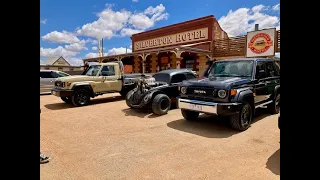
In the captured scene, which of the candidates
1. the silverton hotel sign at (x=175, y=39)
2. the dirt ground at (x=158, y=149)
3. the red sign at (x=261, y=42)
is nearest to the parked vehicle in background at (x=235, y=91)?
the dirt ground at (x=158, y=149)

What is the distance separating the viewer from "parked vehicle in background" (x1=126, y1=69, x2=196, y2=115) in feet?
24.4

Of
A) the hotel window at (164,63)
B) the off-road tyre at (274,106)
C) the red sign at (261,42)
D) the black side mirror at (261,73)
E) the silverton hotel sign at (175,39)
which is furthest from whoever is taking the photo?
the hotel window at (164,63)

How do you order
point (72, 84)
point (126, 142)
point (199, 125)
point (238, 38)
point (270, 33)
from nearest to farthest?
point (126, 142) < point (199, 125) < point (72, 84) < point (270, 33) < point (238, 38)

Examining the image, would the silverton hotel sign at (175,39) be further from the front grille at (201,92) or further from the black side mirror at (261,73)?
the front grille at (201,92)

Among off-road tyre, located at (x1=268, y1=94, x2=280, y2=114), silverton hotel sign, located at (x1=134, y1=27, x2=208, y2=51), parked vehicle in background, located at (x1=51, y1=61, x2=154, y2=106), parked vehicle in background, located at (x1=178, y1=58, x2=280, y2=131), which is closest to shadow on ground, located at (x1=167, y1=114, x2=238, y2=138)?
parked vehicle in background, located at (x1=178, y1=58, x2=280, y2=131)

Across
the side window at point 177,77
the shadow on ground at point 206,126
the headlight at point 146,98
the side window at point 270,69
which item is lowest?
the shadow on ground at point 206,126

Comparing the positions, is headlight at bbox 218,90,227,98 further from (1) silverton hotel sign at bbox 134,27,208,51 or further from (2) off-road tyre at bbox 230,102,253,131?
(1) silverton hotel sign at bbox 134,27,208,51

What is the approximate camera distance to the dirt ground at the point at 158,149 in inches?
135

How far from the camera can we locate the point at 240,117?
5.42 meters

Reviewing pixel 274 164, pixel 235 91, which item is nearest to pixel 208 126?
pixel 235 91

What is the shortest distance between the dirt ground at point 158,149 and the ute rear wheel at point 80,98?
7.74 ft
